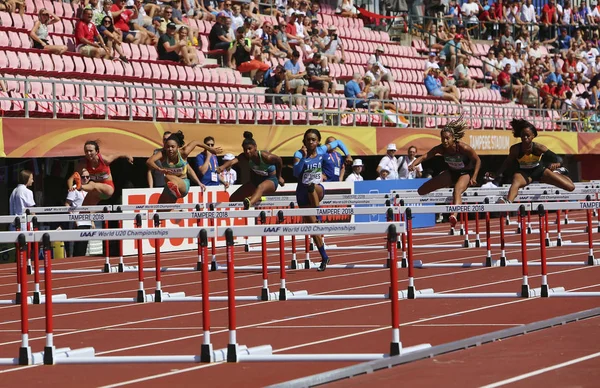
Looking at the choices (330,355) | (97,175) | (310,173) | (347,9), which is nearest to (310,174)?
(310,173)

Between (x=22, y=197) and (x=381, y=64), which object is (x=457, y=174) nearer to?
(x=22, y=197)

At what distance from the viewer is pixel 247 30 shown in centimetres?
2778

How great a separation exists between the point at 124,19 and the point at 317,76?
6.04 metres

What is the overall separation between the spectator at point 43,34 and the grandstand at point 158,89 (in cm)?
14

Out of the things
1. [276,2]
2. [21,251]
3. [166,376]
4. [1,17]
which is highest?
[276,2]

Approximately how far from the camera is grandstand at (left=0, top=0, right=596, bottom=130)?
68.1ft

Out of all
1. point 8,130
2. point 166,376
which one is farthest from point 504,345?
point 8,130

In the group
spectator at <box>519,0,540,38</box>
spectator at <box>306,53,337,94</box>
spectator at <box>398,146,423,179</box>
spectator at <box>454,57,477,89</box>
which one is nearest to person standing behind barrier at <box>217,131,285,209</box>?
spectator at <box>398,146,423,179</box>

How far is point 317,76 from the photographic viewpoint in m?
29.2

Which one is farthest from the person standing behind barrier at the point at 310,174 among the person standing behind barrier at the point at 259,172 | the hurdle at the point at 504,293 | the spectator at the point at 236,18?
the spectator at the point at 236,18

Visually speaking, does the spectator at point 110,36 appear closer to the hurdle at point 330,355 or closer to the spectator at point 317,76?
the spectator at point 317,76

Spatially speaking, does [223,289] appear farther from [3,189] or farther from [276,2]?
[276,2]

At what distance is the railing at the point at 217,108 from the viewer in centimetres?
2044

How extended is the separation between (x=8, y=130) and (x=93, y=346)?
988 cm
